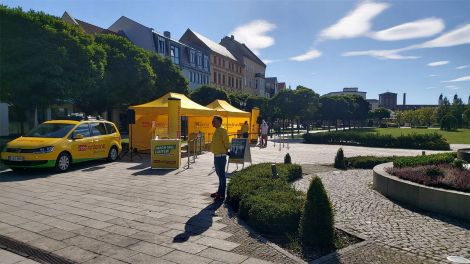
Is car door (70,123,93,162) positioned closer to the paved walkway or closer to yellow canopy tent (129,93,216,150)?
the paved walkway

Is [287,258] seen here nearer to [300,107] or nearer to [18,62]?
[18,62]

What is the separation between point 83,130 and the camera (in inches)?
519

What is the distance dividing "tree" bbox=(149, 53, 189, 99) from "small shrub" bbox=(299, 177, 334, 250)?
27.9m

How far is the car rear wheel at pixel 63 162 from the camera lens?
1173 centimetres


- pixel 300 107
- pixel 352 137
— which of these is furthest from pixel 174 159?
pixel 300 107

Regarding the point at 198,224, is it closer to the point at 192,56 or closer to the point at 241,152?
the point at 241,152

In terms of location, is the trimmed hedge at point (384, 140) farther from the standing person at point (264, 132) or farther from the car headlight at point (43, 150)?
the car headlight at point (43, 150)

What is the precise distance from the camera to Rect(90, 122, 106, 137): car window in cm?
1381

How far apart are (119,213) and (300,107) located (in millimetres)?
33702

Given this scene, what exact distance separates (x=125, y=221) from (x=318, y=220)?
10.9 ft

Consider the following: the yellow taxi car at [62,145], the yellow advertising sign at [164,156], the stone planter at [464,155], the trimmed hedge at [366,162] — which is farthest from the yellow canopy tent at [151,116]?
the stone planter at [464,155]

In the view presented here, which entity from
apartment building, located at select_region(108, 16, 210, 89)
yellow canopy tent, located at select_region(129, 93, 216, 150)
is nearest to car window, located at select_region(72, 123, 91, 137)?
yellow canopy tent, located at select_region(129, 93, 216, 150)

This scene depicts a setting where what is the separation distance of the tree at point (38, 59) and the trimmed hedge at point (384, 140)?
64.2ft

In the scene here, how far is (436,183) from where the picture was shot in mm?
7672
